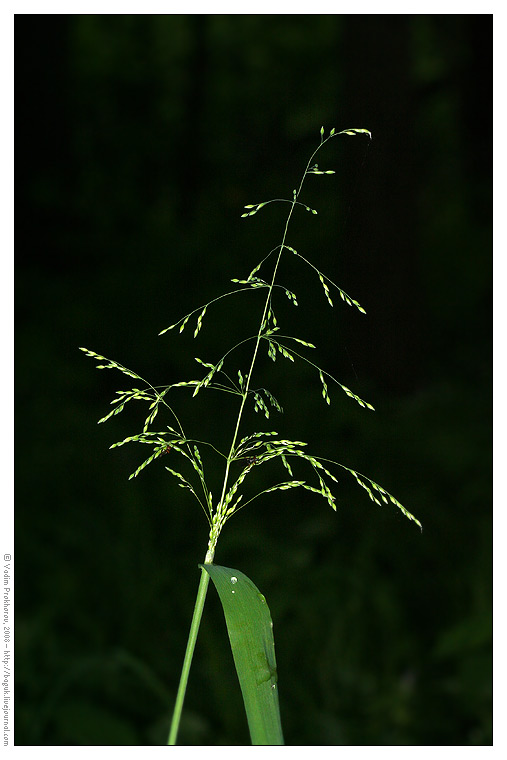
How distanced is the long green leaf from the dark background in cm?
71

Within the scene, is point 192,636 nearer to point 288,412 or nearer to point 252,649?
point 252,649

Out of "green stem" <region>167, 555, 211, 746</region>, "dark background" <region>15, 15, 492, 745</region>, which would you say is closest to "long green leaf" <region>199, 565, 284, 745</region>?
"green stem" <region>167, 555, 211, 746</region>

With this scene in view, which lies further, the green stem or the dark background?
the dark background

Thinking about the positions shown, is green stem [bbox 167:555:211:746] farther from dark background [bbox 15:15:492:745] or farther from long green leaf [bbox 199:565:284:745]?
dark background [bbox 15:15:492:745]

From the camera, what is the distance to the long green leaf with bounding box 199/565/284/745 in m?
0.66

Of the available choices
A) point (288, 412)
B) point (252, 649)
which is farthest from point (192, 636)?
point (288, 412)

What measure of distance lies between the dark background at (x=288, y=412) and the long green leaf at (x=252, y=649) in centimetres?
71

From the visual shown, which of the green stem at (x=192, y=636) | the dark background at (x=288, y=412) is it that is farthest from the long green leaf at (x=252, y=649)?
the dark background at (x=288, y=412)

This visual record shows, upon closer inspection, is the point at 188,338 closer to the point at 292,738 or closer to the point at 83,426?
the point at 83,426

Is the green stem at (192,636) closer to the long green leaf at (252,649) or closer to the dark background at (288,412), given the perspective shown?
the long green leaf at (252,649)

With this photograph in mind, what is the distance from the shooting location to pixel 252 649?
2.26 ft

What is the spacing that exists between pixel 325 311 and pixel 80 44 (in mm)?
2858

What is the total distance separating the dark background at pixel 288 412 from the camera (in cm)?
143

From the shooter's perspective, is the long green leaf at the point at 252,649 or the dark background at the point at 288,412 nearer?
the long green leaf at the point at 252,649
